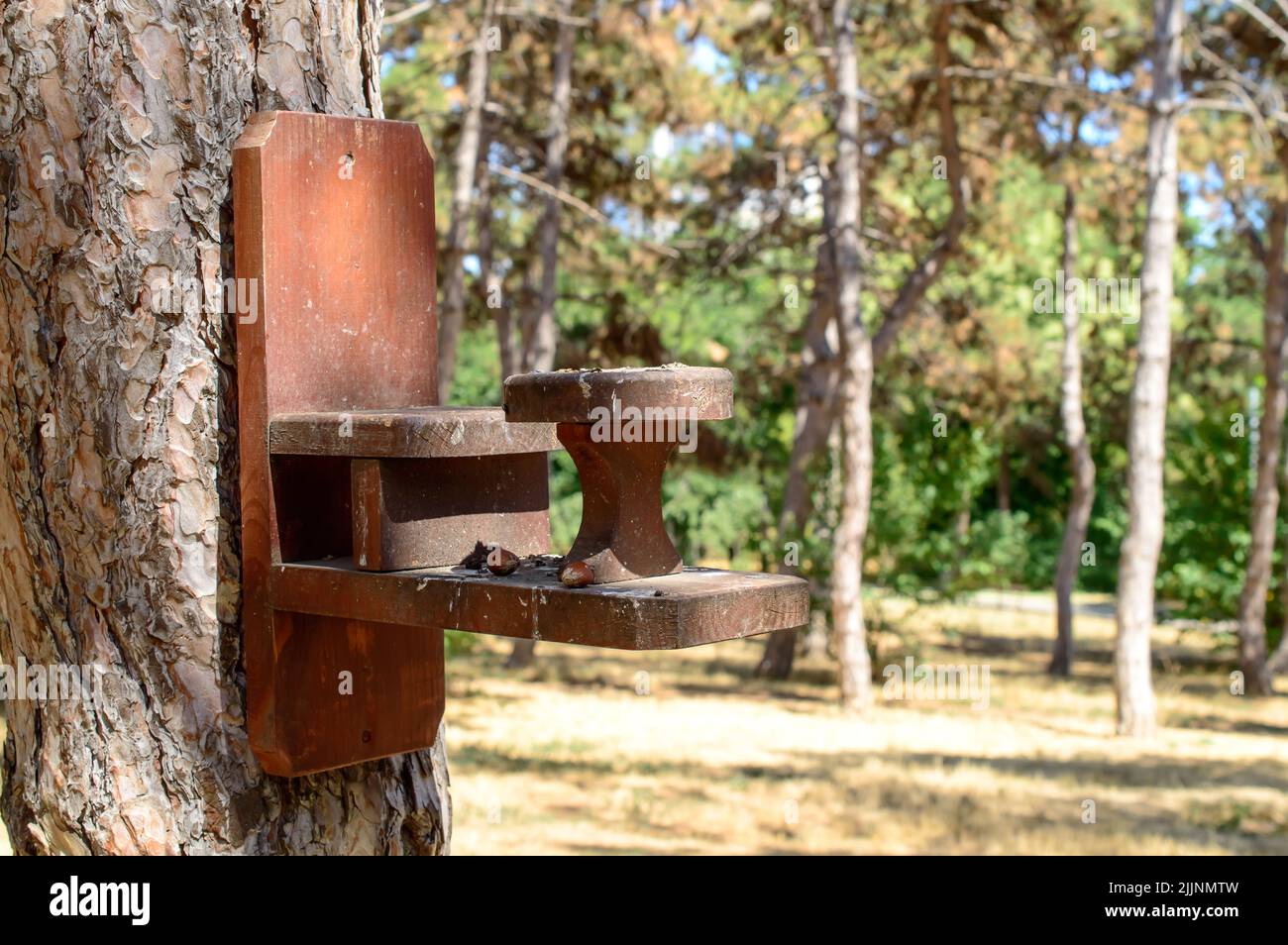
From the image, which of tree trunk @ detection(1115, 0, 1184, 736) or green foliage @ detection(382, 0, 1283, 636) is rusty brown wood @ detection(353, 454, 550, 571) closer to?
tree trunk @ detection(1115, 0, 1184, 736)

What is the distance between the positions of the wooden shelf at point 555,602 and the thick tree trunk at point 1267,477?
598 inches

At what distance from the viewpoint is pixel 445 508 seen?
183 centimetres

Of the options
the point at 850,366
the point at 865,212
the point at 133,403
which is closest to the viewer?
the point at 133,403

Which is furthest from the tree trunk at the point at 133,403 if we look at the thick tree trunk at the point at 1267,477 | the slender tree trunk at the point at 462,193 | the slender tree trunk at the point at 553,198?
the thick tree trunk at the point at 1267,477

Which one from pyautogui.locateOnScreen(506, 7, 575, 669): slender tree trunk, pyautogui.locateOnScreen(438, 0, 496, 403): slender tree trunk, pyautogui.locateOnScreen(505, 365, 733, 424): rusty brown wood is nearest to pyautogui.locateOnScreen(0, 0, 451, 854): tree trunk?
pyautogui.locateOnScreen(505, 365, 733, 424): rusty brown wood

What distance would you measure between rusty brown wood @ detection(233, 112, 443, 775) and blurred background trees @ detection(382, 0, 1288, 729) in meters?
10.2

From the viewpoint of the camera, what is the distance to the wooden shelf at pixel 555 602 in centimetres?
155

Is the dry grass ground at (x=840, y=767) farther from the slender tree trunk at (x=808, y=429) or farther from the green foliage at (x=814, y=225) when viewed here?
the green foliage at (x=814, y=225)

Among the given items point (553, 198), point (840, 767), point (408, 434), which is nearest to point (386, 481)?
point (408, 434)

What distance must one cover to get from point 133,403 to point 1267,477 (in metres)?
15.8

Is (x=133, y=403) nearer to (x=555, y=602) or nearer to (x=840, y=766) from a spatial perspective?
(x=555, y=602)

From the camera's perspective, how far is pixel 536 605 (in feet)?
5.34

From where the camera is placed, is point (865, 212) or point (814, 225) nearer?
point (814, 225)

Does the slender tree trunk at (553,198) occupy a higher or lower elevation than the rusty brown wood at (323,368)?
higher
